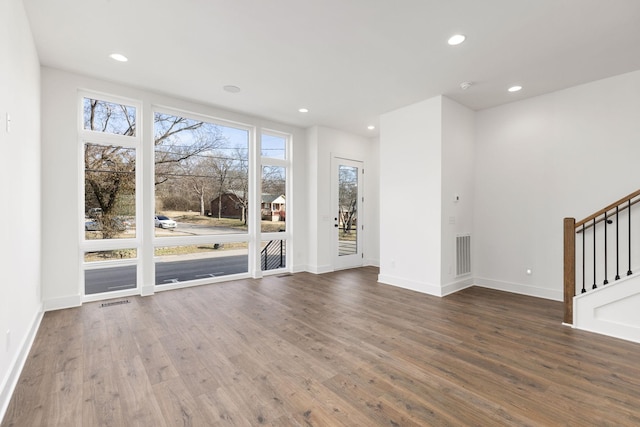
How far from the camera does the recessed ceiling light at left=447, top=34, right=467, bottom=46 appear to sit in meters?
2.89

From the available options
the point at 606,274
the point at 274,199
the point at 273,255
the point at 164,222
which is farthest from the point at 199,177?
the point at 606,274

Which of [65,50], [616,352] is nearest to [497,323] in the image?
[616,352]

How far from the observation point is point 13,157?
2312mm

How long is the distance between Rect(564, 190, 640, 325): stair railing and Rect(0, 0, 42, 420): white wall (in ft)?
16.4

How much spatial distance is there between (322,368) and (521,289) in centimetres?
377

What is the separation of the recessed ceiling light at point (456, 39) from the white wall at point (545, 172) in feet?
7.63

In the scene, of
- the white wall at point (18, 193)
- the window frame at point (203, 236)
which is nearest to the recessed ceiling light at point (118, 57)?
the white wall at point (18, 193)

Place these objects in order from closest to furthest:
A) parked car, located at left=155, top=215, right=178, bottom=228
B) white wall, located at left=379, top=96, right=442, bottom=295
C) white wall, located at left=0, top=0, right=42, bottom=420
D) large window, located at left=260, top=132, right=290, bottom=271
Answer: white wall, located at left=0, top=0, right=42, bottom=420 → white wall, located at left=379, top=96, right=442, bottom=295 → parked car, located at left=155, top=215, right=178, bottom=228 → large window, located at left=260, top=132, right=290, bottom=271

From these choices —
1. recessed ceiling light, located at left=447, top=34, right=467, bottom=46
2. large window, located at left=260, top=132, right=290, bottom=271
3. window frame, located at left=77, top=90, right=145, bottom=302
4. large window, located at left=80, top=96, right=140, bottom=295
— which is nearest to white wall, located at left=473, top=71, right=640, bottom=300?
recessed ceiling light, located at left=447, top=34, right=467, bottom=46

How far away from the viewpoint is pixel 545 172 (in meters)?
4.34

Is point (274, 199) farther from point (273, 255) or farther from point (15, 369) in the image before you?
point (15, 369)

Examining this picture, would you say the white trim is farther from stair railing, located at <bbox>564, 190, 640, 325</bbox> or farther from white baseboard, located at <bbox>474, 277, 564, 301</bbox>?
stair railing, located at <bbox>564, 190, 640, 325</bbox>

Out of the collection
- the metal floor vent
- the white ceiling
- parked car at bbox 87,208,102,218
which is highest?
the white ceiling

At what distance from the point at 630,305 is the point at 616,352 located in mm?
611
